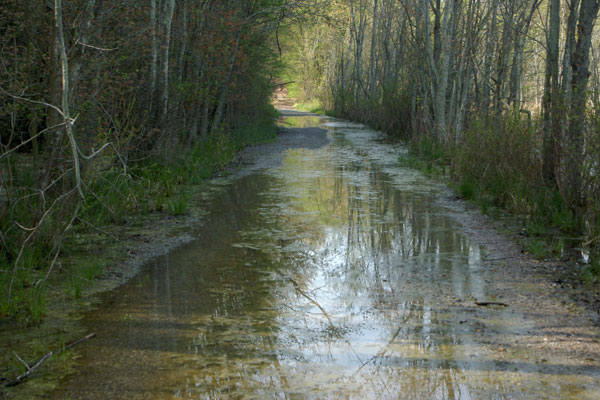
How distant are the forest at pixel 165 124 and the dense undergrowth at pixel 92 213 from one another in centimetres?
2

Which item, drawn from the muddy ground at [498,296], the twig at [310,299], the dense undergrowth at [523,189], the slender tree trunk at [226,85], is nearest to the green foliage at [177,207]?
the muddy ground at [498,296]

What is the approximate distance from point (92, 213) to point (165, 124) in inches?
122

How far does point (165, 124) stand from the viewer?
9.48m

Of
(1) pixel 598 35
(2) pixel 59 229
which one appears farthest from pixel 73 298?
(1) pixel 598 35

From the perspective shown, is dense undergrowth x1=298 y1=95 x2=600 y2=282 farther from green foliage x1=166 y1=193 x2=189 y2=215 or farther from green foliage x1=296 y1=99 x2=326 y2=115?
green foliage x1=296 y1=99 x2=326 y2=115

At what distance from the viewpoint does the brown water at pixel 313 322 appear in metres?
3.16

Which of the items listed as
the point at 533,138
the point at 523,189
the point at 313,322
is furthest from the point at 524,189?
the point at 313,322

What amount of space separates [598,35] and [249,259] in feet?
115

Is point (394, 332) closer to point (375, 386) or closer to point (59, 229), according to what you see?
point (375, 386)

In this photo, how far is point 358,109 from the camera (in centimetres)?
2930

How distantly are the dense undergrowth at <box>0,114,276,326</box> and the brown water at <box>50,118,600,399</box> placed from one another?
0.44m

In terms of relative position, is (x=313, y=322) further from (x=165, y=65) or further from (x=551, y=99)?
(x=165, y=65)

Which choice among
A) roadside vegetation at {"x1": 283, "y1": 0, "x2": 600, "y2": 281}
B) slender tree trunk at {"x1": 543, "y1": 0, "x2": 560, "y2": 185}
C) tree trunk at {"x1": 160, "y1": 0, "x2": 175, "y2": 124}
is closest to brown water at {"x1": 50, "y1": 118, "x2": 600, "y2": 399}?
roadside vegetation at {"x1": 283, "y1": 0, "x2": 600, "y2": 281}

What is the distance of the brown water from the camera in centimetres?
316
